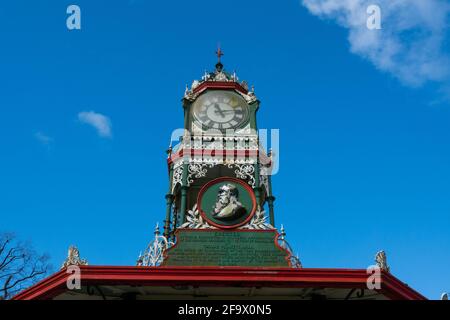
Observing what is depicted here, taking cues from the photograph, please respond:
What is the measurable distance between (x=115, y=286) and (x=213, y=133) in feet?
38.8

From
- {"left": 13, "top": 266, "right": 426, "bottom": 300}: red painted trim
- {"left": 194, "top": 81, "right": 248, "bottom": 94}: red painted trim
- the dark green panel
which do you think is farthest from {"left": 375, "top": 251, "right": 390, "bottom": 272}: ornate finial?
{"left": 194, "top": 81, "right": 248, "bottom": 94}: red painted trim

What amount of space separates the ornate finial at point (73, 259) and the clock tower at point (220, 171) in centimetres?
189

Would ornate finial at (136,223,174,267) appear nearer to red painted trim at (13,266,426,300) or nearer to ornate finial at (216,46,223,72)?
red painted trim at (13,266,426,300)

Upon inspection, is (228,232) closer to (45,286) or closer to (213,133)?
(45,286)

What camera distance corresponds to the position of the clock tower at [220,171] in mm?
14578

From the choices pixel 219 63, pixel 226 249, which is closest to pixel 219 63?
pixel 219 63

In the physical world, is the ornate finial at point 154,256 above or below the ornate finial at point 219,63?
below

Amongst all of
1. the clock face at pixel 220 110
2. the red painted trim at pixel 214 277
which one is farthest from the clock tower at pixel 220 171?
the red painted trim at pixel 214 277

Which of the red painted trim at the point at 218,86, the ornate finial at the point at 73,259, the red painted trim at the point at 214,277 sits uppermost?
the red painted trim at the point at 218,86

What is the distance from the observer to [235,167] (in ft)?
76.4

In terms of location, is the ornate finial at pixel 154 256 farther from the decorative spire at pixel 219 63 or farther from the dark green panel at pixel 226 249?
the decorative spire at pixel 219 63

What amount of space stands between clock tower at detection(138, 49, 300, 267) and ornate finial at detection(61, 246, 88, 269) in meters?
1.89

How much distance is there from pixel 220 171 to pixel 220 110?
3061 mm
